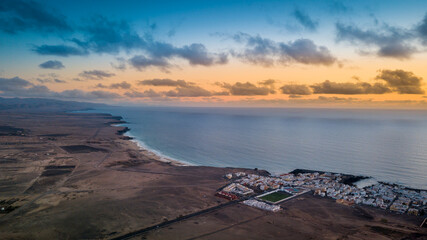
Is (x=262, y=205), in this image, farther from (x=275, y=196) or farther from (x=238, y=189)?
(x=238, y=189)

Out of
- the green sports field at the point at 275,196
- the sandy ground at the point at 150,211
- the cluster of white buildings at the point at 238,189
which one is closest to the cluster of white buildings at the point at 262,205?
the sandy ground at the point at 150,211

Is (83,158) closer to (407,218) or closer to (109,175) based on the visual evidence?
(109,175)

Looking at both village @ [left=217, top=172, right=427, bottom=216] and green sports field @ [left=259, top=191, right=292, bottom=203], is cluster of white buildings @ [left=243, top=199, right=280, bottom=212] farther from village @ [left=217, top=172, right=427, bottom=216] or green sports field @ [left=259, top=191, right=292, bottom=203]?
green sports field @ [left=259, top=191, right=292, bottom=203]

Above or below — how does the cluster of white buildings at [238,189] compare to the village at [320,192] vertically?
above

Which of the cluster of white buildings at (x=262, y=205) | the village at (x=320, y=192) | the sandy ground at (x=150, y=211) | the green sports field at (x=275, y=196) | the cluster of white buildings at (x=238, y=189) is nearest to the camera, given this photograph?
the sandy ground at (x=150, y=211)

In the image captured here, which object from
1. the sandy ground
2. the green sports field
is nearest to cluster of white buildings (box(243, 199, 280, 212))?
the sandy ground

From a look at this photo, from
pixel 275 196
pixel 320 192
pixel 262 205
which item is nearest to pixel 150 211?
pixel 262 205

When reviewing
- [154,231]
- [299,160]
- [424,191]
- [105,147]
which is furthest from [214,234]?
[105,147]

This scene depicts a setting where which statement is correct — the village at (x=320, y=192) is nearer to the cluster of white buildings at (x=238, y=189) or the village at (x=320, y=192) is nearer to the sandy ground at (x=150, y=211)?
the cluster of white buildings at (x=238, y=189)

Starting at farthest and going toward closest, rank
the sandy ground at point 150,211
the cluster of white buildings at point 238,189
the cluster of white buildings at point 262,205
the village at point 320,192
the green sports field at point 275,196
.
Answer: the cluster of white buildings at point 238,189 → the green sports field at point 275,196 → the village at point 320,192 → the cluster of white buildings at point 262,205 → the sandy ground at point 150,211
